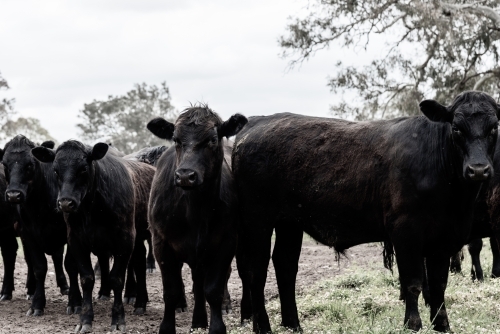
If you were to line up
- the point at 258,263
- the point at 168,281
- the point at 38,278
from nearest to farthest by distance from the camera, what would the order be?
the point at 168,281
the point at 258,263
the point at 38,278

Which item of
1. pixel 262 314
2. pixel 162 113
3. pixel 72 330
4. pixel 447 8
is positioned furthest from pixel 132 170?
pixel 162 113

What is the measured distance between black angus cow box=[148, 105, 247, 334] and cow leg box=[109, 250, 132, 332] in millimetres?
1091

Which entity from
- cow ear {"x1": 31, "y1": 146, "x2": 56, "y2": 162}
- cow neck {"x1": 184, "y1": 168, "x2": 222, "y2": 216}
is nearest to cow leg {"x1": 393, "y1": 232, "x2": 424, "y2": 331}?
cow neck {"x1": 184, "y1": 168, "x2": 222, "y2": 216}

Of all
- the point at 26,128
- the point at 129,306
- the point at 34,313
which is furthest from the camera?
the point at 26,128

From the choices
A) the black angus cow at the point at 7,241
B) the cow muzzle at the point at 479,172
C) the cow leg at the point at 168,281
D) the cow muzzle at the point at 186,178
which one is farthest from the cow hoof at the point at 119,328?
the cow muzzle at the point at 479,172

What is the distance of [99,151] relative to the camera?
8039 mm

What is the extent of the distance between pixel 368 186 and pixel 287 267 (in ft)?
4.86

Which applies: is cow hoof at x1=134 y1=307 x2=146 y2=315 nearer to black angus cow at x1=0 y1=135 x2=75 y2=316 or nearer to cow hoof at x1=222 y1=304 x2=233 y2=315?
black angus cow at x1=0 y1=135 x2=75 y2=316

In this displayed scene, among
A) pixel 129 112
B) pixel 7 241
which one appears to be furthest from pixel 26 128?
pixel 7 241

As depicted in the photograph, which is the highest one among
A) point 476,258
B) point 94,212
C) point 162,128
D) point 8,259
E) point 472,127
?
point 162,128

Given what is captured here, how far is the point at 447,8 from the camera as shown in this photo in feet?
80.3

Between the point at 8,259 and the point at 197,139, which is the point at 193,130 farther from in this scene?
the point at 8,259

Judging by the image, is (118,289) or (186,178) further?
(118,289)

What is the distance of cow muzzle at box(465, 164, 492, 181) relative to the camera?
18.8ft
